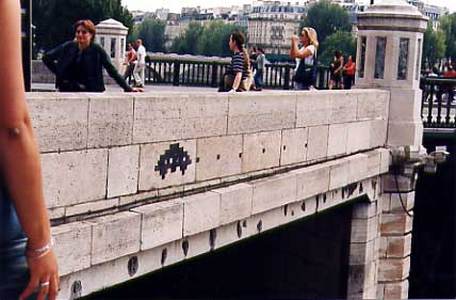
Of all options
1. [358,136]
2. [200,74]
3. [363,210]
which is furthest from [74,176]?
[200,74]

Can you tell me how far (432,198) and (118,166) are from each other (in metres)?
12.0

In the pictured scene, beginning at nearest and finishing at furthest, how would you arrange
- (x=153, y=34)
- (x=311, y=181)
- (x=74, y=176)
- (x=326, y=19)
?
(x=74, y=176) < (x=311, y=181) < (x=326, y=19) < (x=153, y=34)

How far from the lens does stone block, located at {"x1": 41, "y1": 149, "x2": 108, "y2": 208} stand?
5.27 m

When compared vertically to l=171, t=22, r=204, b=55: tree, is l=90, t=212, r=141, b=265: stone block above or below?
above

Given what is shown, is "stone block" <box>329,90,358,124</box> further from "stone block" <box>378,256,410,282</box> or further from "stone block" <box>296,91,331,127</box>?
"stone block" <box>378,256,410,282</box>

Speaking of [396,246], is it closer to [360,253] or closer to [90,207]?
[360,253]

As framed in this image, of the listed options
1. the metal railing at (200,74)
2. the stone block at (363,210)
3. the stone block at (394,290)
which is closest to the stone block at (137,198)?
the stone block at (363,210)

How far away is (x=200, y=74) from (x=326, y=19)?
5563cm

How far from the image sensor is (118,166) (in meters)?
5.95

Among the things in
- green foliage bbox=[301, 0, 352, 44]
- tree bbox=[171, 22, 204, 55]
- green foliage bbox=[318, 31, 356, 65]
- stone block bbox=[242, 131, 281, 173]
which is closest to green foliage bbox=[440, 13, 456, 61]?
green foliage bbox=[301, 0, 352, 44]

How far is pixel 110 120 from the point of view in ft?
18.9

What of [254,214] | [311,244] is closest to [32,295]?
[254,214]

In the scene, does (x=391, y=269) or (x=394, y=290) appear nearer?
(x=391, y=269)

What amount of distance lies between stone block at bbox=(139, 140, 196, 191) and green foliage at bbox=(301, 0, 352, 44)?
72.1 metres
